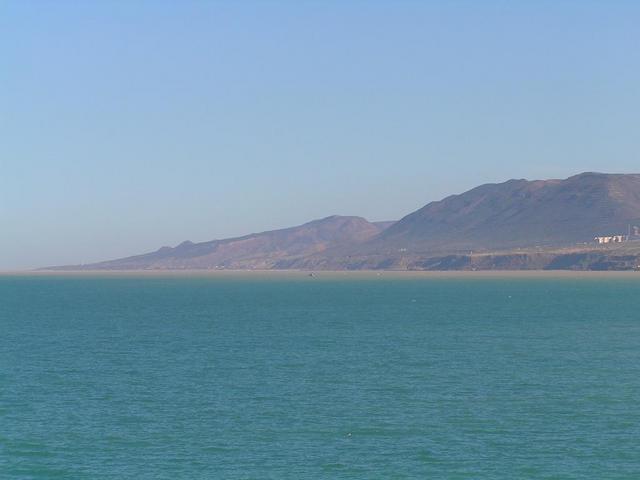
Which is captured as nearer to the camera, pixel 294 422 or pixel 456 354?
pixel 294 422

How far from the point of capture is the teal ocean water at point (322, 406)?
61469mm

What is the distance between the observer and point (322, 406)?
258ft

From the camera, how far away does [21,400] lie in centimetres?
8162

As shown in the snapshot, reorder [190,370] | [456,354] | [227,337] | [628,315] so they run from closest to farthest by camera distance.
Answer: [190,370], [456,354], [227,337], [628,315]

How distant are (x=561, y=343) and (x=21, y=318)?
354ft

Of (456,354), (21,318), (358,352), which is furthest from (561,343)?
(21,318)

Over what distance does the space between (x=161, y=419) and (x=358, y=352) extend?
4637 centimetres

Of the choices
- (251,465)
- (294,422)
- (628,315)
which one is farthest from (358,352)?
(628,315)

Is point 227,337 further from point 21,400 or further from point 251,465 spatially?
point 251,465

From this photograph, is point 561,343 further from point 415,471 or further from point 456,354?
point 415,471

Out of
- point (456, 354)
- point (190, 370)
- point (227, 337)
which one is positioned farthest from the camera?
point (227, 337)

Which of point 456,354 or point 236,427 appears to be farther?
point 456,354

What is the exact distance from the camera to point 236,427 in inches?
2805

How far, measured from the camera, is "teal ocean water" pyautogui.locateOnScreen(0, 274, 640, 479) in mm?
61469
